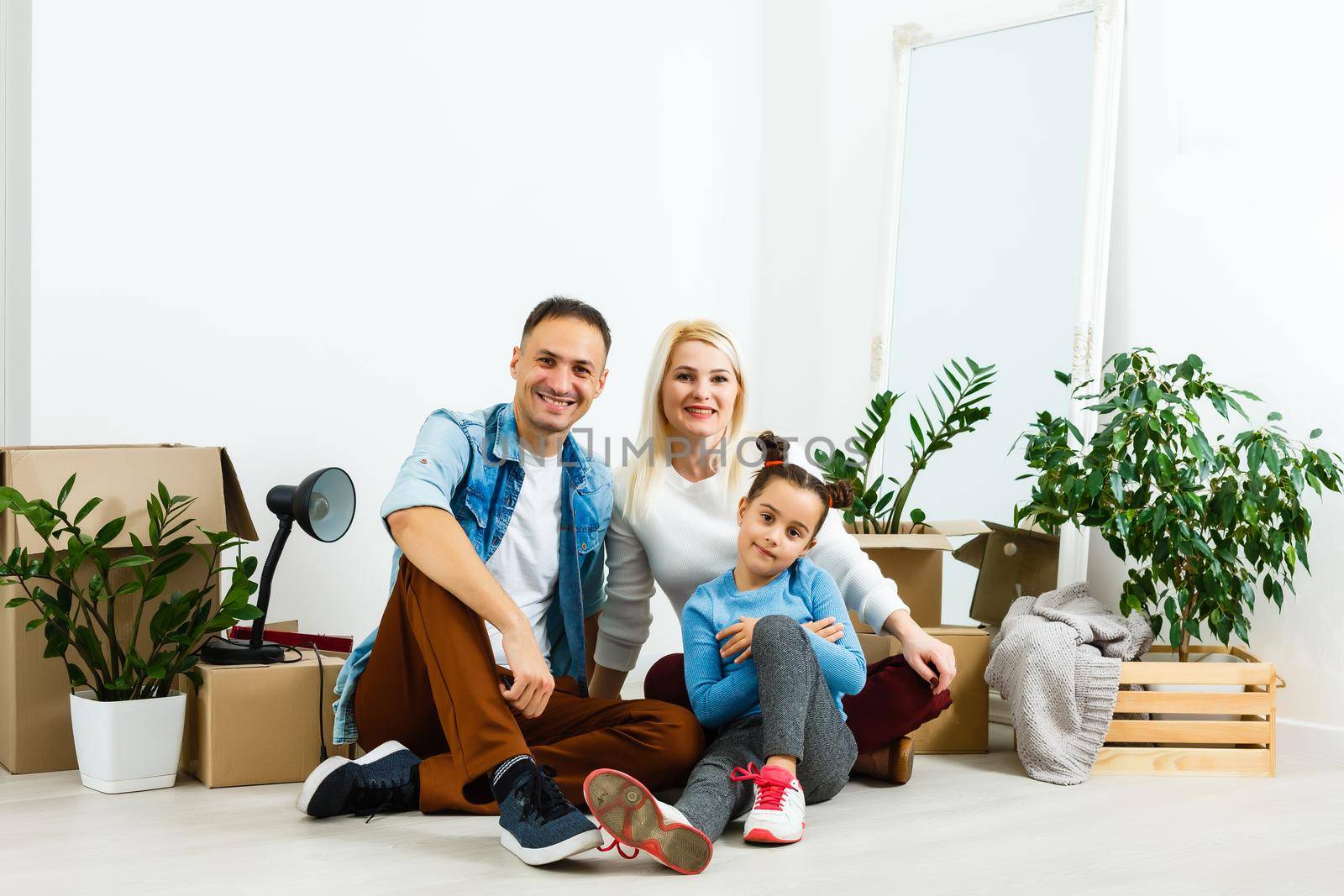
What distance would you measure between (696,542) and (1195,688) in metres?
1.13

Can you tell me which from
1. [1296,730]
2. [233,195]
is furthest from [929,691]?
[233,195]

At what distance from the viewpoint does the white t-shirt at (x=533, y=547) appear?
2133mm

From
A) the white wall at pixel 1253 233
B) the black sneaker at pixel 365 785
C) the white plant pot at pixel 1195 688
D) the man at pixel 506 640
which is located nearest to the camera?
the man at pixel 506 640

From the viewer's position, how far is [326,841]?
5.94 feet

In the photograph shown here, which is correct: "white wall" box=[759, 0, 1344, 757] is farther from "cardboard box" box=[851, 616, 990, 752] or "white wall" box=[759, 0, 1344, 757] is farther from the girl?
the girl

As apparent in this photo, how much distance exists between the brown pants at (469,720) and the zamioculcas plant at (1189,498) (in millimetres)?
Answer: 1020

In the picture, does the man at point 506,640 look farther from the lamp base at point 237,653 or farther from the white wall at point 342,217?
the white wall at point 342,217

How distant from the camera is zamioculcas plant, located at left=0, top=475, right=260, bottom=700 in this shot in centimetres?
205

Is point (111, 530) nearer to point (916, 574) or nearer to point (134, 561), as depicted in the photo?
point (134, 561)

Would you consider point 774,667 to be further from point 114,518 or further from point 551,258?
point 551,258

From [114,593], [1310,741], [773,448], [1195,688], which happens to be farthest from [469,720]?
[1310,741]

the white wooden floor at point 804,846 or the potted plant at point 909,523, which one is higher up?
the potted plant at point 909,523

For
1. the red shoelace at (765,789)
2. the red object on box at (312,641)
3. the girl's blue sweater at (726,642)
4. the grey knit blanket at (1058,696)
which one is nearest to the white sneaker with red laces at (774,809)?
the red shoelace at (765,789)

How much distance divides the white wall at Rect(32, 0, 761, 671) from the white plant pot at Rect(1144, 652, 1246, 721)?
56.8 inches
